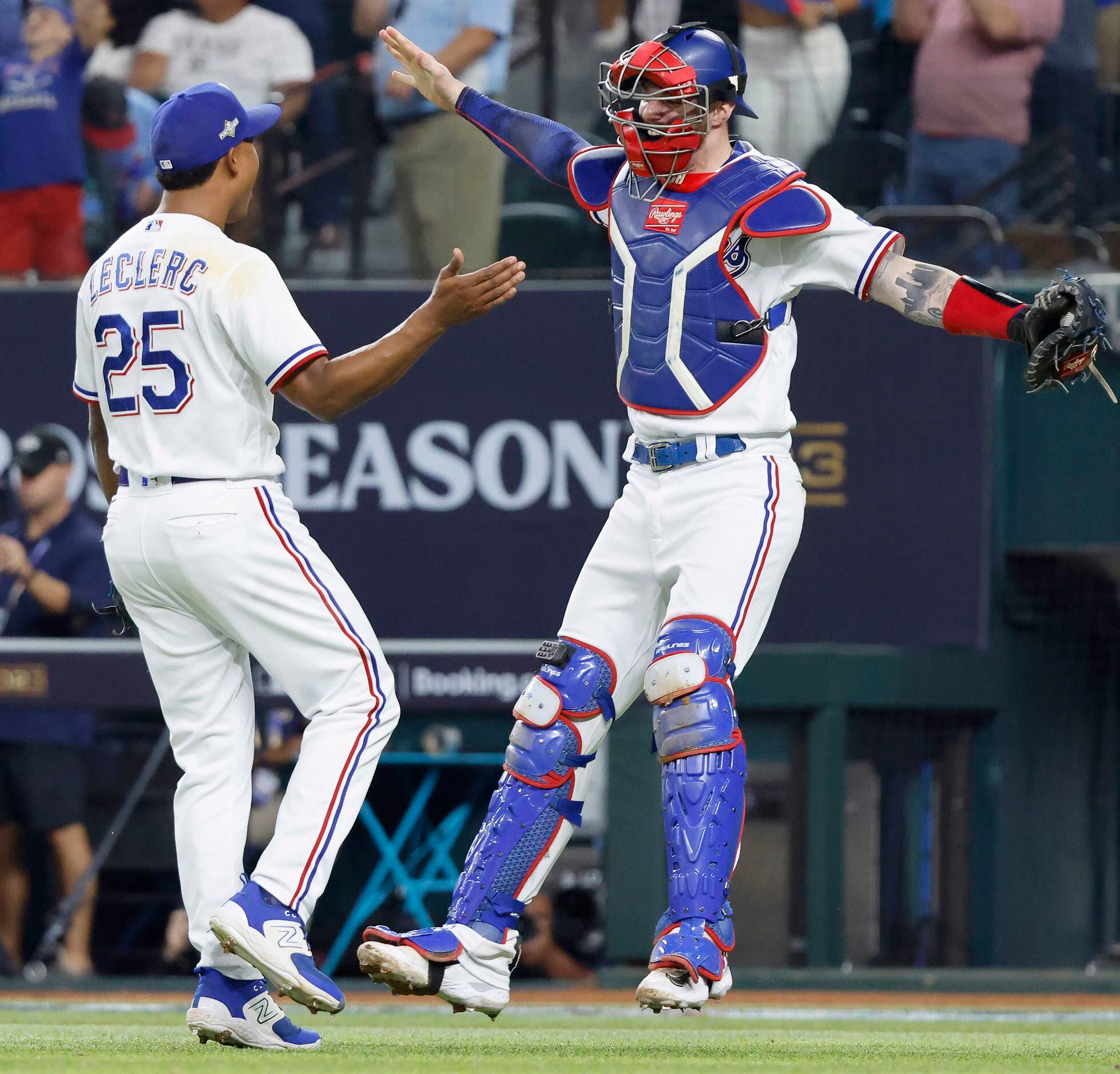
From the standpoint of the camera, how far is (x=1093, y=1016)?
691 centimetres

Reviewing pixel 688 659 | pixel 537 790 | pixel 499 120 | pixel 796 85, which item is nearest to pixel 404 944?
pixel 537 790

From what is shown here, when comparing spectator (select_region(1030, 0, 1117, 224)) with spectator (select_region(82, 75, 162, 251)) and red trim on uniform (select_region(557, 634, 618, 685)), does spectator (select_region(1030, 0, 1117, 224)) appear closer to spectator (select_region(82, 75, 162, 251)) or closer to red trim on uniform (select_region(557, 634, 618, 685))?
spectator (select_region(82, 75, 162, 251))

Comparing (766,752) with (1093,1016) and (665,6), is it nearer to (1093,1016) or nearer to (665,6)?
(1093,1016)

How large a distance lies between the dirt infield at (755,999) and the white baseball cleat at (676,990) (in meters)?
3.71

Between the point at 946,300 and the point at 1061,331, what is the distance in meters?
0.26

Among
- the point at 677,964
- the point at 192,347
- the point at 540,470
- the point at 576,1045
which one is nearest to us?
the point at 677,964

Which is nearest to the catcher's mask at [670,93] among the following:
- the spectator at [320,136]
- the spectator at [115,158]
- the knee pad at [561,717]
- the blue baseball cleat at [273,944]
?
the knee pad at [561,717]

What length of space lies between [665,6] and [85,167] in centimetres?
268

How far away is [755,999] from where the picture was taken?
8.28m

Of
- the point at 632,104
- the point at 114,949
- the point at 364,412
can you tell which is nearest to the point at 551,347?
the point at 364,412

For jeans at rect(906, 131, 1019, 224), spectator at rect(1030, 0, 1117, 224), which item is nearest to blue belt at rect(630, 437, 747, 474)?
jeans at rect(906, 131, 1019, 224)

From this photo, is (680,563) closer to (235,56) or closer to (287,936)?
(287,936)

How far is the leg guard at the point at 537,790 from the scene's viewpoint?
4320 mm

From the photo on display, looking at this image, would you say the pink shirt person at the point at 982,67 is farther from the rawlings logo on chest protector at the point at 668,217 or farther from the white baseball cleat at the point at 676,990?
the white baseball cleat at the point at 676,990
